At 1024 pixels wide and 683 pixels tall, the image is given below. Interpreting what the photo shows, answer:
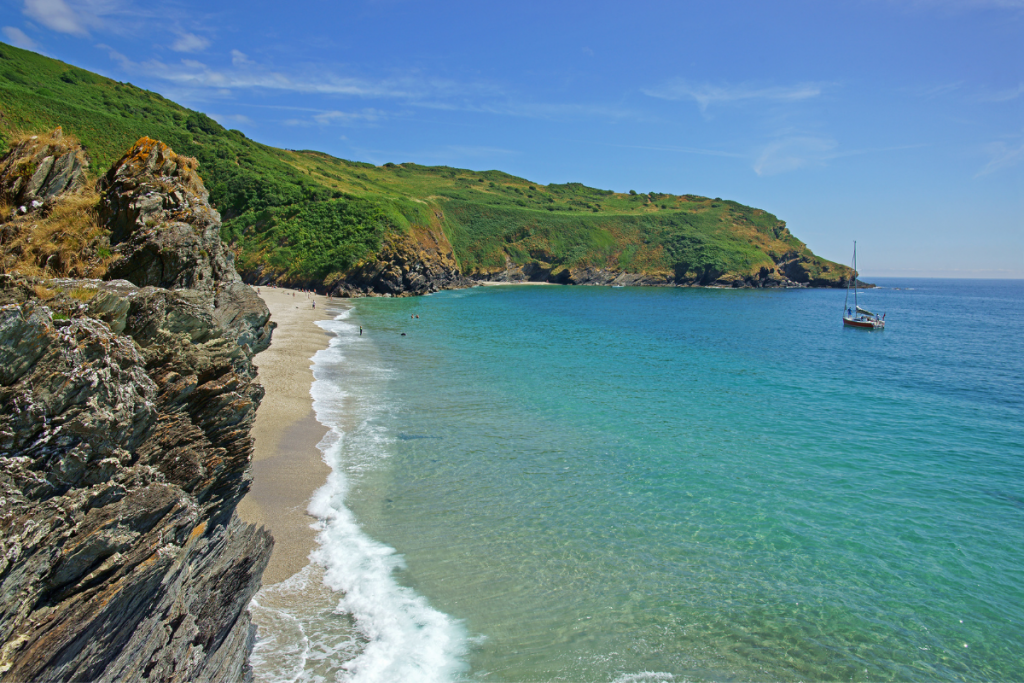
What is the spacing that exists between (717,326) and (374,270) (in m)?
55.3

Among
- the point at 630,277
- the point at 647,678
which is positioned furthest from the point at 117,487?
the point at 630,277

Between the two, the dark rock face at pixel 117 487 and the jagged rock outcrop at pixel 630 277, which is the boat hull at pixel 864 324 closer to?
the dark rock face at pixel 117 487

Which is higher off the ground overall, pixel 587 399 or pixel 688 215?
pixel 688 215

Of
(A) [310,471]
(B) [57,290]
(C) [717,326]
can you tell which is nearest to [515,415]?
(A) [310,471]

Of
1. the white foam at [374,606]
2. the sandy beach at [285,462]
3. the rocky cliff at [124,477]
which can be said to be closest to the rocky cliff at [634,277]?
the sandy beach at [285,462]

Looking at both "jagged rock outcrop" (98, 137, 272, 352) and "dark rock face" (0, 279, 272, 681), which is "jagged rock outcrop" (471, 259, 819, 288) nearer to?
"jagged rock outcrop" (98, 137, 272, 352)

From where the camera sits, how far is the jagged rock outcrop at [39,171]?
7691 millimetres

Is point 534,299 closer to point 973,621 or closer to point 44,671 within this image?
point 973,621

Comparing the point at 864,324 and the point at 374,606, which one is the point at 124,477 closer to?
the point at 374,606

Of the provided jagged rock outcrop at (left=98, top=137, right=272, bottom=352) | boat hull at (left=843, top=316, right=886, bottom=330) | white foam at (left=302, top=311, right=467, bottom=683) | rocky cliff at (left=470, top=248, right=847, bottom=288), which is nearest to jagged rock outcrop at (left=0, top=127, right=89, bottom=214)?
jagged rock outcrop at (left=98, top=137, right=272, bottom=352)

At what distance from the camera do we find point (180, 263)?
337 inches

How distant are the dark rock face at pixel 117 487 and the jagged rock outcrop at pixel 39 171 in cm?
319

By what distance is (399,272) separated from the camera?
289ft

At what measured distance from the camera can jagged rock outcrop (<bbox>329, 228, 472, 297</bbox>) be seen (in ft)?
278
